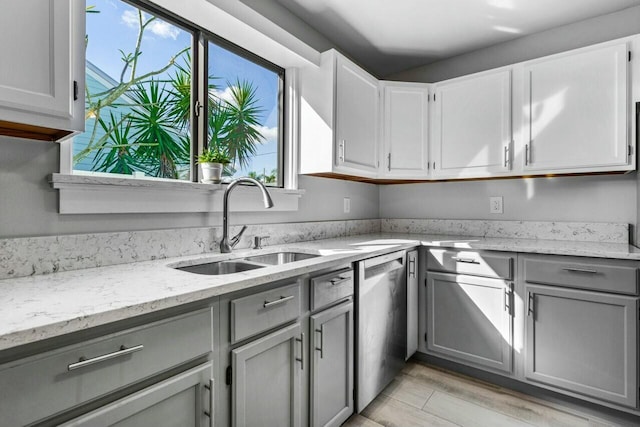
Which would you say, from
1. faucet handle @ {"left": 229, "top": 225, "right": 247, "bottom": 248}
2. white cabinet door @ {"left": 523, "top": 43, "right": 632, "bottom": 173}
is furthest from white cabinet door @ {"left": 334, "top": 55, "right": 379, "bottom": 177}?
white cabinet door @ {"left": 523, "top": 43, "right": 632, "bottom": 173}

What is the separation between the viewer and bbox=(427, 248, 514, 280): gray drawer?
2.06 meters

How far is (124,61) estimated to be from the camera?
61.4 inches

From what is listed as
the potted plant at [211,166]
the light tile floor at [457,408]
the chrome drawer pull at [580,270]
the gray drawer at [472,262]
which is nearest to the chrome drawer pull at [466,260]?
the gray drawer at [472,262]

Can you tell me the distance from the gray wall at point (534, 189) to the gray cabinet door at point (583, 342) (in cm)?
75

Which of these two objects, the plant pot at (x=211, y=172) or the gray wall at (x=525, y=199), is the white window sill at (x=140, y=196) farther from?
the gray wall at (x=525, y=199)

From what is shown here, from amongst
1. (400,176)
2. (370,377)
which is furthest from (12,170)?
(400,176)

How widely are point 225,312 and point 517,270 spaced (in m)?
1.78

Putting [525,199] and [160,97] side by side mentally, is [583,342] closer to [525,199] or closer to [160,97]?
[525,199]

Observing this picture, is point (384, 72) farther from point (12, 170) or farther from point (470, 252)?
point (12, 170)

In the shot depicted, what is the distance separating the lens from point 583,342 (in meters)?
1.84

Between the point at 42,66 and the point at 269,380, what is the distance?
126 centimetres

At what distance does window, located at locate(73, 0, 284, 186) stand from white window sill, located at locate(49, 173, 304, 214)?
164 mm

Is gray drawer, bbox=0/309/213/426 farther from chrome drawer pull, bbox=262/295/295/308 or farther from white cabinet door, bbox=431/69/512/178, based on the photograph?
white cabinet door, bbox=431/69/512/178

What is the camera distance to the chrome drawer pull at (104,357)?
76cm
